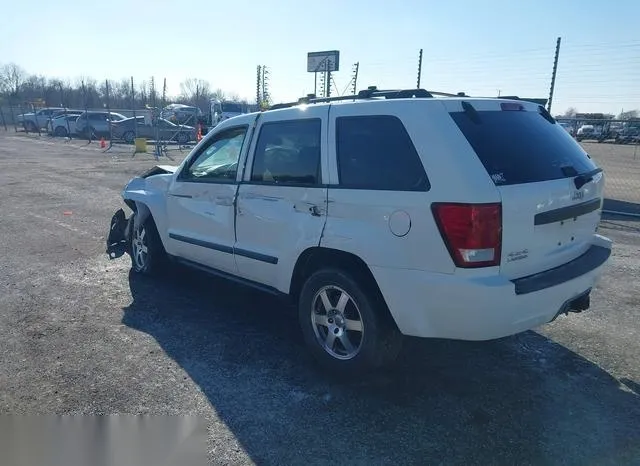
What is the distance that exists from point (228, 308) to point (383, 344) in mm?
2095

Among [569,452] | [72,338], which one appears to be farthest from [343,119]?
[72,338]

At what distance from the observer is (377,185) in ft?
10.9

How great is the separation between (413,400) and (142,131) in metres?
32.2

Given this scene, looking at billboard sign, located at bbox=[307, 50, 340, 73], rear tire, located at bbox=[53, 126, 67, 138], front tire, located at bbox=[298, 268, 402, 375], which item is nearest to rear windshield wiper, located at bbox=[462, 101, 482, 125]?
front tire, located at bbox=[298, 268, 402, 375]

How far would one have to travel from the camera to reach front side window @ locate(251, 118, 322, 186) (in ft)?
12.5

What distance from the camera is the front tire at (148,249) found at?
5.71 metres

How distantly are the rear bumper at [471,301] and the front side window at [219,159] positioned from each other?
1.93 meters

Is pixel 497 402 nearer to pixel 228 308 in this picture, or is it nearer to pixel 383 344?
pixel 383 344

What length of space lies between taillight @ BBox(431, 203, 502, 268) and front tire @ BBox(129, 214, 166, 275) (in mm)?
3715

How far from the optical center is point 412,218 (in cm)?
311

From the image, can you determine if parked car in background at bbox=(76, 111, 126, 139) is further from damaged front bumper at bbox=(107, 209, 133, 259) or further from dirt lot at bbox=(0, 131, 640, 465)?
dirt lot at bbox=(0, 131, 640, 465)

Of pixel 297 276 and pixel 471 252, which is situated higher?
pixel 471 252

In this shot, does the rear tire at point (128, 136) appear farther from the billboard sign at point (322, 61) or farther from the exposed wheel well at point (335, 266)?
the exposed wheel well at point (335, 266)

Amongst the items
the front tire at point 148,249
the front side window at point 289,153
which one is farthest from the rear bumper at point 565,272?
the front tire at point 148,249
